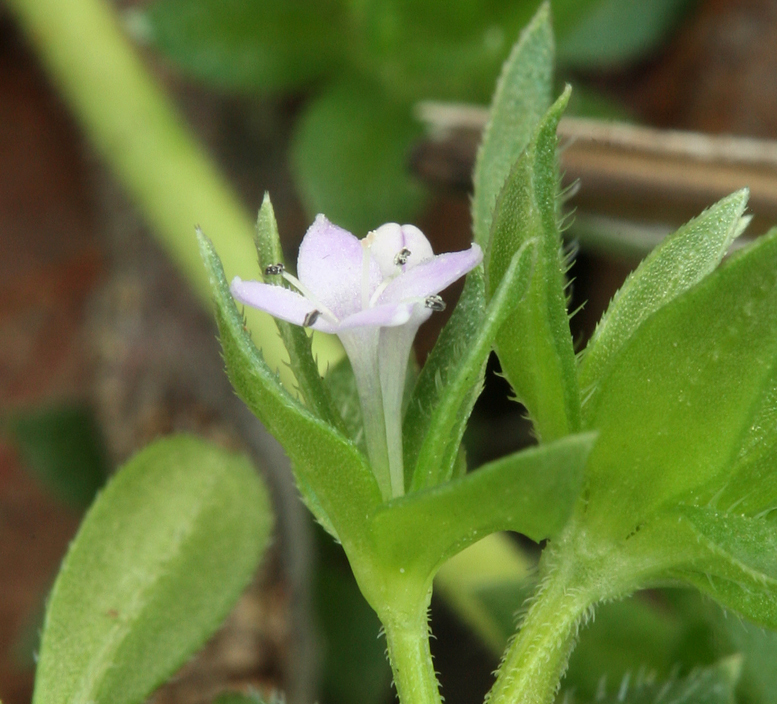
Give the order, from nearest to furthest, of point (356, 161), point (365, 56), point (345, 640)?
1. point (345, 640)
2. point (356, 161)
3. point (365, 56)

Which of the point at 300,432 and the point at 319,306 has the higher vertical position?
the point at 319,306

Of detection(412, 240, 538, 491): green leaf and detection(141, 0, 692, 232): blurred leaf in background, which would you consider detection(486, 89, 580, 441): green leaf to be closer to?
detection(412, 240, 538, 491): green leaf

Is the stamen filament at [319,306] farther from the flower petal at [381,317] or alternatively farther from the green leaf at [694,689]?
the green leaf at [694,689]

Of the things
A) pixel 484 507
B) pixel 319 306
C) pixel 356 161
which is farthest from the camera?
pixel 356 161

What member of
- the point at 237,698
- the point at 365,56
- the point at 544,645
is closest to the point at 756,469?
the point at 544,645

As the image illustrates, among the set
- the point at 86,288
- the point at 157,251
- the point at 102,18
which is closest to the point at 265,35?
the point at 102,18

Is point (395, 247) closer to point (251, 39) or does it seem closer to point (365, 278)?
point (365, 278)

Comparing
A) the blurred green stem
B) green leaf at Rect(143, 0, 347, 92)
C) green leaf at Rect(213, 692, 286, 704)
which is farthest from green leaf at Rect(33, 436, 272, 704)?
green leaf at Rect(143, 0, 347, 92)
